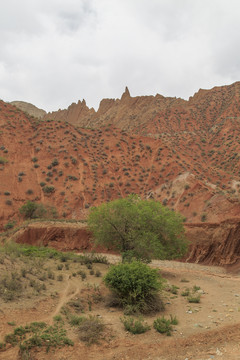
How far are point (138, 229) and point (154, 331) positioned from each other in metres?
10.3

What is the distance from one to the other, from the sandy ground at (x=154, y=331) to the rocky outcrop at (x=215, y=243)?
412 inches

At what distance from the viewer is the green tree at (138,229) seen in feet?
58.4

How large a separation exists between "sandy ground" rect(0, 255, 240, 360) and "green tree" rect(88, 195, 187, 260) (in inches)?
182

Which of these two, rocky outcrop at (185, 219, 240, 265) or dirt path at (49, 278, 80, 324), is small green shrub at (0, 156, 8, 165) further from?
dirt path at (49, 278, 80, 324)

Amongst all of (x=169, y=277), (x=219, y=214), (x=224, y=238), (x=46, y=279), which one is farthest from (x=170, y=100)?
(x=46, y=279)

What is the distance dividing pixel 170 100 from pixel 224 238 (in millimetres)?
61683

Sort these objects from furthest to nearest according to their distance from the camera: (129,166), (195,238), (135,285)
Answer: (129,166)
(195,238)
(135,285)

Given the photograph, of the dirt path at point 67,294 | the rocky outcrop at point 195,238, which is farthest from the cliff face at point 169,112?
the dirt path at point 67,294

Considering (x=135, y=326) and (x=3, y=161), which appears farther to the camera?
(x=3, y=161)

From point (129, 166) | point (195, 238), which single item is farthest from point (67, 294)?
point (129, 166)

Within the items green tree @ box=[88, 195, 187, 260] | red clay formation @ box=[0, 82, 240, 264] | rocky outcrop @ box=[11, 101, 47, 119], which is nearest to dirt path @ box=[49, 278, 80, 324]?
green tree @ box=[88, 195, 187, 260]

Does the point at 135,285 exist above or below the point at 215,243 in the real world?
below

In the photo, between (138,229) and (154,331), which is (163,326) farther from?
(138,229)

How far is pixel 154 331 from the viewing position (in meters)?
8.70
